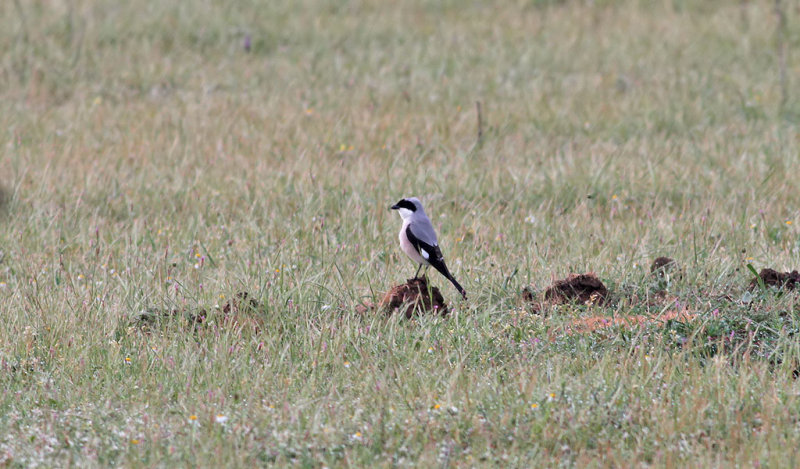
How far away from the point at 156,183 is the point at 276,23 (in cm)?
715

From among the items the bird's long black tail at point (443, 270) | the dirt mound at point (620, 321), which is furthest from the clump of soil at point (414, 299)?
the dirt mound at point (620, 321)

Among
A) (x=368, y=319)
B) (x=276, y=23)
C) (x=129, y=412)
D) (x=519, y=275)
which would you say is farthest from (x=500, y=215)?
(x=276, y=23)

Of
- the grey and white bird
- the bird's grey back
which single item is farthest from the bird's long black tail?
the bird's grey back

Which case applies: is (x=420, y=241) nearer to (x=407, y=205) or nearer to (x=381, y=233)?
(x=407, y=205)

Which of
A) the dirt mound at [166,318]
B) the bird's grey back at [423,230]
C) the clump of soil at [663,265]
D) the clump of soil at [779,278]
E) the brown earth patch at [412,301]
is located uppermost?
the bird's grey back at [423,230]

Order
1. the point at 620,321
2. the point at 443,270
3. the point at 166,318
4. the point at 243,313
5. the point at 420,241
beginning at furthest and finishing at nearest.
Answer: the point at 420,241
the point at 443,270
the point at 166,318
the point at 243,313
the point at 620,321

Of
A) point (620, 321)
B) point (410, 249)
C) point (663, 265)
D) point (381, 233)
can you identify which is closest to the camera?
point (620, 321)

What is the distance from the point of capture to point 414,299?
5598 millimetres

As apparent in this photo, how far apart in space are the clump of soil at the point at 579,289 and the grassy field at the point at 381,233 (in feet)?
0.52

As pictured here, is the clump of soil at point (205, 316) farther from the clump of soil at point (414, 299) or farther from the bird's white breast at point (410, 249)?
the bird's white breast at point (410, 249)

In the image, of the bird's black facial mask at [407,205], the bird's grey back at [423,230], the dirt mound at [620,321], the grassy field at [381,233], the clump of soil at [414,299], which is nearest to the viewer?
the grassy field at [381,233]

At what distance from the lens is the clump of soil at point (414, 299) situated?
557cm

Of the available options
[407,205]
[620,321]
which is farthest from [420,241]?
[620,321]

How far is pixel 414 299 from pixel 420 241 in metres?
0.47
